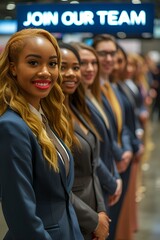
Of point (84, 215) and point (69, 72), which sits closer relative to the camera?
point (84, 215)

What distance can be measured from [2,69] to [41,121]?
0.91 ft

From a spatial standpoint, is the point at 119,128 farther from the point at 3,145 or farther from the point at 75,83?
the point at 3,145

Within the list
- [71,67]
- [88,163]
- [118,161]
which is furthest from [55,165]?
[118,161]

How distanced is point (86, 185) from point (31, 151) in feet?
3.17

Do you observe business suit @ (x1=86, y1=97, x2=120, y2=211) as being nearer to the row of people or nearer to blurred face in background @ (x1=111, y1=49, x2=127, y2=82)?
the row of people

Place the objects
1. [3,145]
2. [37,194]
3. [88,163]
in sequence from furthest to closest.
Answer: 1. [88,163]
2. [37,194]
3. [3,145]

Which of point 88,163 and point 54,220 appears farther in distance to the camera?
point 88,163

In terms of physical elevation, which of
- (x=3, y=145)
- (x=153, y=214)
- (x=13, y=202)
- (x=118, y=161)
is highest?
(x=3, y=145)

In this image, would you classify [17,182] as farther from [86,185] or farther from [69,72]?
[69,72]

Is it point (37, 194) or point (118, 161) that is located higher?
point (37, 194)

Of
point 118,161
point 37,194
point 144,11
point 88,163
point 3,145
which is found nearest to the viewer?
point 3,145

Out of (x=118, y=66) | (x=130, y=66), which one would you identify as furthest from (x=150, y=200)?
(x=118, y=66)

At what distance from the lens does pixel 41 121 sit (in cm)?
230

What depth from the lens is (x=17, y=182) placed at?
2.07m
